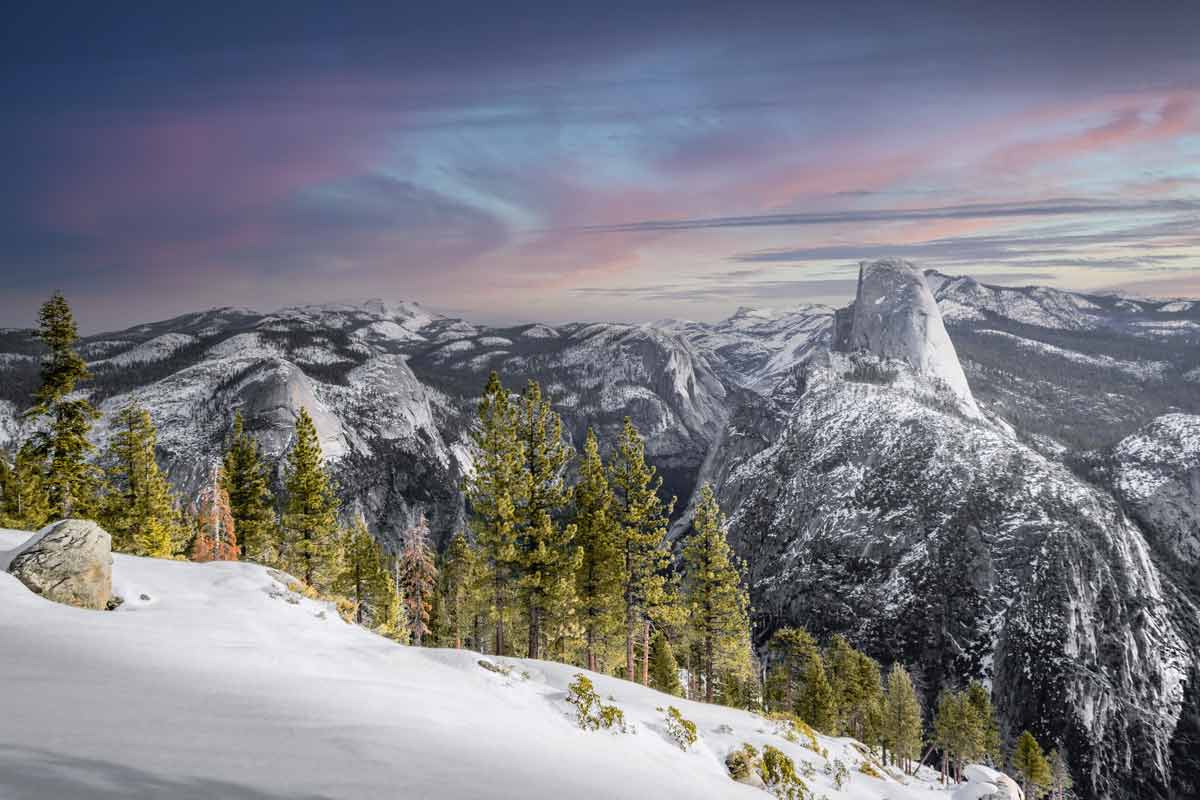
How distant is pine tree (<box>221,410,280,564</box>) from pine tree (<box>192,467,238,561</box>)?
914 millimetres

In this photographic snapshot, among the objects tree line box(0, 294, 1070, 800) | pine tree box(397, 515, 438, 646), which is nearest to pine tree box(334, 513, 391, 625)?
tree line box(0, 294, 1070, 800)

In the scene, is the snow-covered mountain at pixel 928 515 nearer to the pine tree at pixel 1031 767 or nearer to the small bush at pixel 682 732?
the pine tree at pixel 1031 767

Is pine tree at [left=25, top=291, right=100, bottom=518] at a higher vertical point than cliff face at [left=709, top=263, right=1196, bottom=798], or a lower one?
higher

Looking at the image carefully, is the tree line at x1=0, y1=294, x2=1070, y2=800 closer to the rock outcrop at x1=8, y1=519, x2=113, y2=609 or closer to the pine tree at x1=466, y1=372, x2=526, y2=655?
the pine tree at x1=466, y1=372, x2=526, y2=655

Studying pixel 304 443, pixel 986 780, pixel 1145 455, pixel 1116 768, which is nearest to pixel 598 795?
pixel 986 780

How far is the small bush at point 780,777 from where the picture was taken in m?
12.5

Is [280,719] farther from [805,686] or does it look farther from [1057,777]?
[1057,777]

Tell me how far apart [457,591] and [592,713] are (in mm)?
44063

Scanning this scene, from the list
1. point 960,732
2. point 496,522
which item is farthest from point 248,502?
point 960,732

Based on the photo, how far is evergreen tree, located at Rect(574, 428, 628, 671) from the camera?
28.3 m

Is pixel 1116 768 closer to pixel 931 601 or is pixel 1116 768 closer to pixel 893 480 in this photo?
pixel 931 601

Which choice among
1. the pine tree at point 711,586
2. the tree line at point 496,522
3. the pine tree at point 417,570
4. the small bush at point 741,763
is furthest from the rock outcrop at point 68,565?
the pine tree at point 417,570

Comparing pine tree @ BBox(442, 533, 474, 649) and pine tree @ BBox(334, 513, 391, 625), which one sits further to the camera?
pine tree @ BBox(442, 533, 474, 649)

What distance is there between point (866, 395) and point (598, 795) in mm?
168819
